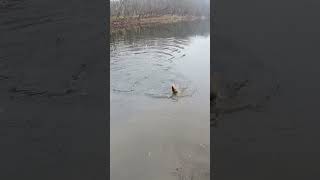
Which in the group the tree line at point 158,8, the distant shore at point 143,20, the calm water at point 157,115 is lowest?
the calm water at point 157,115

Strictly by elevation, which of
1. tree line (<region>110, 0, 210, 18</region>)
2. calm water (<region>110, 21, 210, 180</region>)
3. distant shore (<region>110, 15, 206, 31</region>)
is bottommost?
calm water (<region>110, 21, 210, 180</region>)
